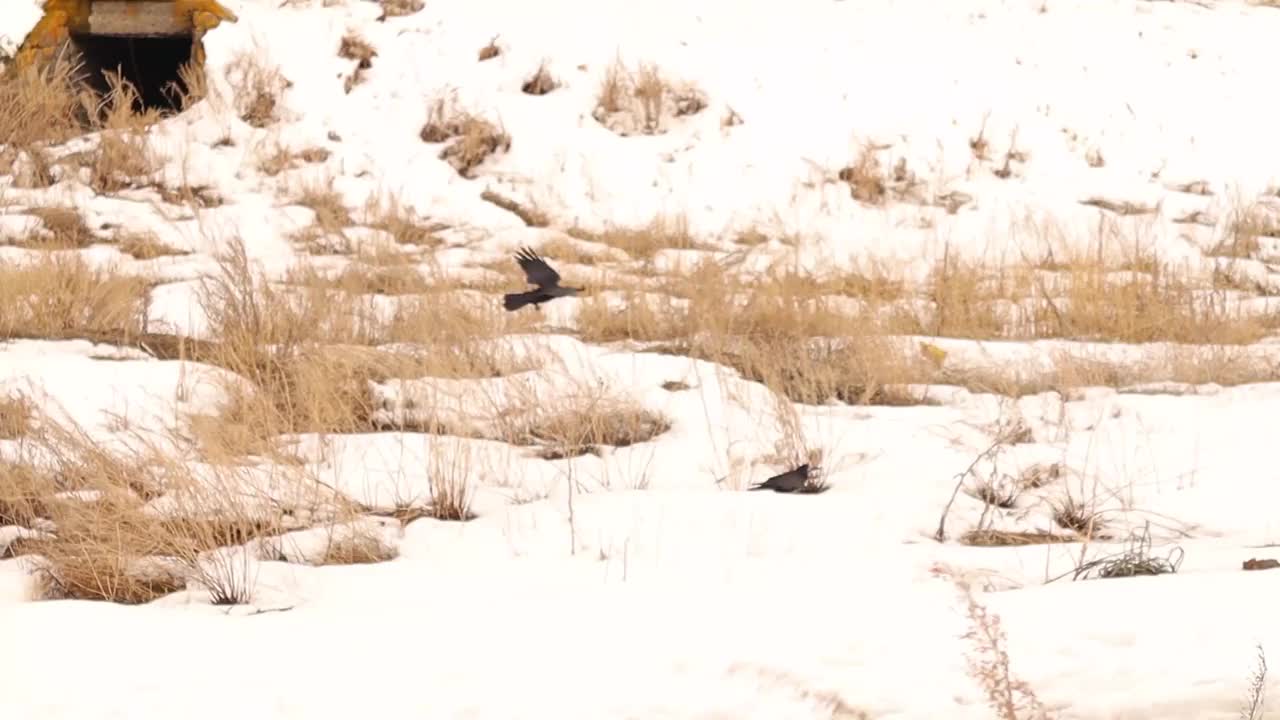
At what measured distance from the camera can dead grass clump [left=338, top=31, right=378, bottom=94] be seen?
8.16m

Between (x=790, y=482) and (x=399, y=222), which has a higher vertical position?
(x=399, y=222)

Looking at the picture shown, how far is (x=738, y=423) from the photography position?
14.9ft

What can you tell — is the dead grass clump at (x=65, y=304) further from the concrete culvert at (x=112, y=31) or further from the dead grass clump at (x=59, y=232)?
the concrete culvert at (x=112, y=31)

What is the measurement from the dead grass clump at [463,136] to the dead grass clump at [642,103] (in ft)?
2.15

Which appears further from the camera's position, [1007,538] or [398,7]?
[398,7]

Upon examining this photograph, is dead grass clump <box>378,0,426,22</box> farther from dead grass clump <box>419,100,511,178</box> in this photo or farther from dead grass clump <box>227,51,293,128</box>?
dead grass clump <box>419,100,511,178</box>

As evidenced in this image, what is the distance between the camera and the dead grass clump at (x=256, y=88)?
25.8 feet

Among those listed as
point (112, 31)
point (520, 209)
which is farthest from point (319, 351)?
point (112, 31)

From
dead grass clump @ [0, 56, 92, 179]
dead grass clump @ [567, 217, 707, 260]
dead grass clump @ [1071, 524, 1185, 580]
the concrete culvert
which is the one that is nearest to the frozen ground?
dead grass clump @ [1071, 524, 1185, 580]

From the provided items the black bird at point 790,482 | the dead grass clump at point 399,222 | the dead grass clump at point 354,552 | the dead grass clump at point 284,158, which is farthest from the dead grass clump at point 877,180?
the dead grass clump at point 354,552

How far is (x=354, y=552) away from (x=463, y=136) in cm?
465

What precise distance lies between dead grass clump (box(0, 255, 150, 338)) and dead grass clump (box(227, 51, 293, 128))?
2468 millimetres

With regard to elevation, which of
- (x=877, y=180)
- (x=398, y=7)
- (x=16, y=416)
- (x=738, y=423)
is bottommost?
(x=738, y=423)

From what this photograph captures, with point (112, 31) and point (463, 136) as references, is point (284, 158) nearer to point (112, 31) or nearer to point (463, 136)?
point (463, 136)
